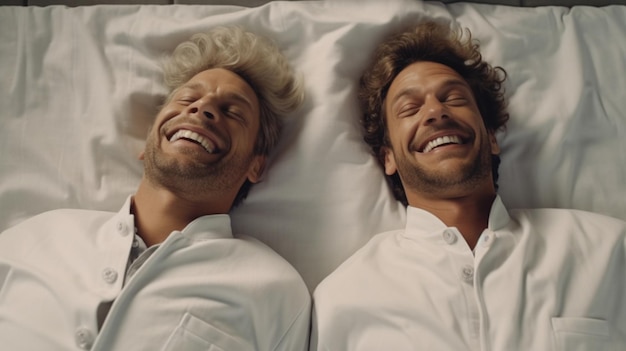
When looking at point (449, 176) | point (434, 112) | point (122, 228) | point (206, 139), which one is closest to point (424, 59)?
point (434, 112)

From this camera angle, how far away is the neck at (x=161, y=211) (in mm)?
1084

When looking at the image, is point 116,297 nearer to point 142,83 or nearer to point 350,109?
point 142,83

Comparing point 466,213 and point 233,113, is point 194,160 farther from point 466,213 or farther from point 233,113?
point 466,213

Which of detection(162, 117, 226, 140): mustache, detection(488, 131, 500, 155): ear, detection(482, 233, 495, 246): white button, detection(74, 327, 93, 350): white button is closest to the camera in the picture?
detection(74, 327, 93, 350): white button

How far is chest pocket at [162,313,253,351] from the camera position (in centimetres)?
91

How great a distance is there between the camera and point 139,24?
135 cm

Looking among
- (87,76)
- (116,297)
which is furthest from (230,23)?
(116,297)

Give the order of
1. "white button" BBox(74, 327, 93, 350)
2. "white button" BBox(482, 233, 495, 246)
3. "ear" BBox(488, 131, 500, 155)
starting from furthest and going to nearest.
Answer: "ear" BBox(488, 131, 500, 155), "white button" BBox(482, 233, 495, 246), "white button" BBox(74, 327, 93, 350)

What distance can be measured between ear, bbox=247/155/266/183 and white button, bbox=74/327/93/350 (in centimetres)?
52

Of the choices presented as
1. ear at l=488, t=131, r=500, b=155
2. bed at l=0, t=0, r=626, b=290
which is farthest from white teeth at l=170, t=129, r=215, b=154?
ear at l=488, t=131, r=500, b=155

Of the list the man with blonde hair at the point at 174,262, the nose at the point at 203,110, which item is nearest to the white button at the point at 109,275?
the man with blonde hair at the point at 174,262

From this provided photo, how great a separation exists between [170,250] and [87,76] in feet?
2.09

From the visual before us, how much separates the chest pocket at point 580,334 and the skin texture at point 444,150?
253mm

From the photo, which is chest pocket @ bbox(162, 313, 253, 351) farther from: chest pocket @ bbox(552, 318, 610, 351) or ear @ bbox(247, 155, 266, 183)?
chest pocket @ bbox(552, 318, 610, 351)
